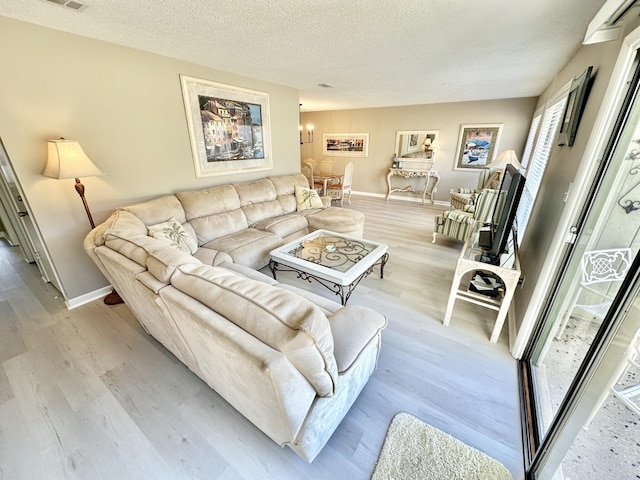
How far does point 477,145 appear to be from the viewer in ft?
18.1

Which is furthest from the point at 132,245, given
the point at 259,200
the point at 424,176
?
the point at 424,176

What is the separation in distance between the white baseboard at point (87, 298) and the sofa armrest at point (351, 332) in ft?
8.60

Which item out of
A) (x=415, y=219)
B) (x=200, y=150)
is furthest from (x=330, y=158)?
(x=200, y=150)

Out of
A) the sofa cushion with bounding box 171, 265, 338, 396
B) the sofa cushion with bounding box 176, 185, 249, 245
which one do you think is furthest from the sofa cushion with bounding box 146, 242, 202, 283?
the sofa cushion with bounding box 176, 185, 249, 245

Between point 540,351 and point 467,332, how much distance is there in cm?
48

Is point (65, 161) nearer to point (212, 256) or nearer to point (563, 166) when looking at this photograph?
point (212, 256)

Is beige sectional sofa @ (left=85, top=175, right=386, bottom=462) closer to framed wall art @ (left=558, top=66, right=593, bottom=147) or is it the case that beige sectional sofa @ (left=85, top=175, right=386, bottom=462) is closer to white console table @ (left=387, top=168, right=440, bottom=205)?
framed wall art @ (left=558, top=66, right=593, bottom=147)

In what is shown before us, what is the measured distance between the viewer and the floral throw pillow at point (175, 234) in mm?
2406

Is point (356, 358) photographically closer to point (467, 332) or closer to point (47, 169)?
point (467, 332)

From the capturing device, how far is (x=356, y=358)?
1288 mm

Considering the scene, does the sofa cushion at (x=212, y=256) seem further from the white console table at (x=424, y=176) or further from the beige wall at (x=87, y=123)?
the white console table at (x=424, y=176)

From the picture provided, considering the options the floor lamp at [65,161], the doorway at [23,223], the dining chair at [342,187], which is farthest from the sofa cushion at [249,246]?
the dining chair at [342,187]

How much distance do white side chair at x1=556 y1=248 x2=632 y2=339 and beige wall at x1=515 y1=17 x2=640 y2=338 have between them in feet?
0.57

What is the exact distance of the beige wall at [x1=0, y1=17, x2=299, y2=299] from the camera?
1.98 metres
